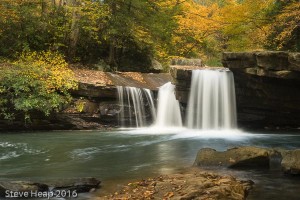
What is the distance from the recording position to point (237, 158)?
8445mm

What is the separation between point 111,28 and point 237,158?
44.6ft

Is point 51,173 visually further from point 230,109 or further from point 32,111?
point 230,109

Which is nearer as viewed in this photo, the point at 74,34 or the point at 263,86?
the point at 263,86

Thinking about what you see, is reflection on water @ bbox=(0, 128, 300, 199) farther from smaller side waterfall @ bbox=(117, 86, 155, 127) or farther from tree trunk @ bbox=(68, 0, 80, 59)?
tree trunk @ bbox=(68, 0, 80, 59)

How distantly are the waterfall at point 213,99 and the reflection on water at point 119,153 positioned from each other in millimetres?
928

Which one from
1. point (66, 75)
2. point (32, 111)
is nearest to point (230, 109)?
point (66, 75)

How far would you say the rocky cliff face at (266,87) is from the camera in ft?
41.3

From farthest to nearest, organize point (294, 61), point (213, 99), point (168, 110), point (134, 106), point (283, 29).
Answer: point (168, 110) < point (134, 106) < point (213, 99) < point (283, 29) < point (294, 61)

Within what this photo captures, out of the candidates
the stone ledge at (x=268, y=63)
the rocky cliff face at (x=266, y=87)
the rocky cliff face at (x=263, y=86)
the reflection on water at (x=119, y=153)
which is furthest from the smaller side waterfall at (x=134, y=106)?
the stone ledge at (x=268, y=63)

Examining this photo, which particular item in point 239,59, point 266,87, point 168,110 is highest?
point 239,59

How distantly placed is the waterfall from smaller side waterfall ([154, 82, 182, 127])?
1.11 meters

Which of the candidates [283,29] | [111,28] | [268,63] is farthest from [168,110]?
[283,29]

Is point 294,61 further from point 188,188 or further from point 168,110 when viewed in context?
point 188,188

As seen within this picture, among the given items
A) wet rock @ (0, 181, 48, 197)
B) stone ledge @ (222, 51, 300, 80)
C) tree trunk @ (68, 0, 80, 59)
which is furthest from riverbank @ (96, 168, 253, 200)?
tree trunk @ (68, 0, 80, 59)
